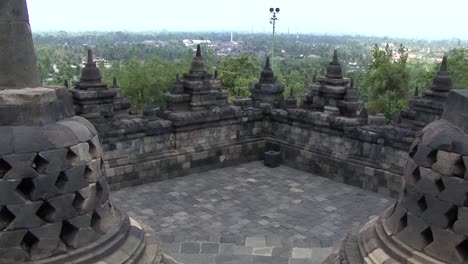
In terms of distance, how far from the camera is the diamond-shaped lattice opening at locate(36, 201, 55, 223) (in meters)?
4.50

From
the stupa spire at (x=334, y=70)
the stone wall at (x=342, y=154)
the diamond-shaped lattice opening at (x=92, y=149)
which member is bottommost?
the stone wall at (x=342, y=154)

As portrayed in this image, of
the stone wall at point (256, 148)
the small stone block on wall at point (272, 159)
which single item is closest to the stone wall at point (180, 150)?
the stone wall at point (256, 148)

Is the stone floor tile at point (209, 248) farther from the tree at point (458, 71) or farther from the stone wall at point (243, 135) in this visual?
the tree at point (458, 71)

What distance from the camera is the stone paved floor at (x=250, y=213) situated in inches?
345

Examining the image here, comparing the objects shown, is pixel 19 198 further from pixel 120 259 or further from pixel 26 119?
pixel 120 259

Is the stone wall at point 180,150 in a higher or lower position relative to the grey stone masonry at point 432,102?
lower

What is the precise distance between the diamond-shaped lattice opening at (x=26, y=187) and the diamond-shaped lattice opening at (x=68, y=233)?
1.74 ft

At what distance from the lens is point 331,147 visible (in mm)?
13688

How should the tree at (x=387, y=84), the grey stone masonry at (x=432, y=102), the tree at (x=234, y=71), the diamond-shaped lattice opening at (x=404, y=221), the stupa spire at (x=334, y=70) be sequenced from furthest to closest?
1. the tree at (x=234, y=71)
2. the tree at (x=387, y=84)
3. the stupa spire at (x=334, y=70)
4. the grey stone masonry at (x=432, y=102)
5. the diamond-shaped lattice opening at (x=404, y=221)

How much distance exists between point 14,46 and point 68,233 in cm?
212

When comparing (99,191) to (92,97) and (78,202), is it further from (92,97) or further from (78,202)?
(92,97)

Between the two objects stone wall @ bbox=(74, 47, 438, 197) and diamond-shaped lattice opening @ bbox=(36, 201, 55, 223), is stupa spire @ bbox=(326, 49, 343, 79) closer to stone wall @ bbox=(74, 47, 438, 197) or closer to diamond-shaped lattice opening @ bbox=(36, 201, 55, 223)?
stone wall @ bbox=(74, 47, 438, 197)

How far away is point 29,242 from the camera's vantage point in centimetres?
451

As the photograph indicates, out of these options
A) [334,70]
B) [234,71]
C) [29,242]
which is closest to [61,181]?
[29,242]
